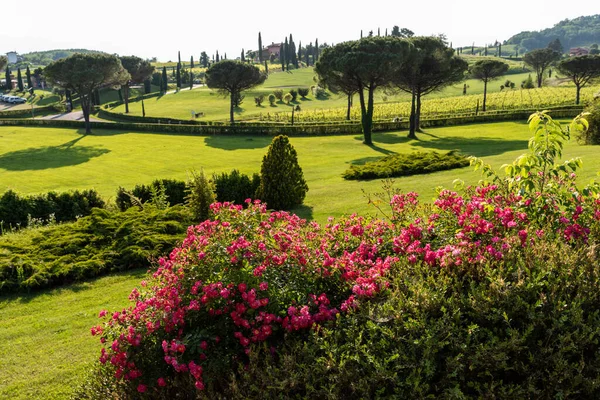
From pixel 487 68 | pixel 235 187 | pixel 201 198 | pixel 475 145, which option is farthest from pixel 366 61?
pixel 487 68

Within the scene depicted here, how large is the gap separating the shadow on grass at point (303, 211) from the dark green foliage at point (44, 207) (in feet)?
25.0

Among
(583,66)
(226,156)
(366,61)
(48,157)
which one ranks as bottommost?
(48,157)

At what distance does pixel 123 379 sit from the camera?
555cm

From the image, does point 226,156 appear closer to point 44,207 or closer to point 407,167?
point 407,167

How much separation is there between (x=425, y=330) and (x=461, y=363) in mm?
456

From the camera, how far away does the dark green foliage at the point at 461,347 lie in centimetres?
435

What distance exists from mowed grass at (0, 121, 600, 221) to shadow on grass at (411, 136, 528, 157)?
0.21ft

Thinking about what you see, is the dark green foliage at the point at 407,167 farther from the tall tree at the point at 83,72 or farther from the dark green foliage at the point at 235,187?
the tall tree at the point at 83,72

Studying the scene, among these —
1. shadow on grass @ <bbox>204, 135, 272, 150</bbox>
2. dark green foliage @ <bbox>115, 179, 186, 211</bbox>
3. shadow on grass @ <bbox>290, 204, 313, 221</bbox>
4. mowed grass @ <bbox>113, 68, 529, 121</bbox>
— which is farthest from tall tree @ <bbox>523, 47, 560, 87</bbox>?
dark green foliage @ <bbox>115, 179, 186, 211</bbox>

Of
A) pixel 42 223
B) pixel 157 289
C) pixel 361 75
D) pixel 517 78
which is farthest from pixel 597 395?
pixel 517 78

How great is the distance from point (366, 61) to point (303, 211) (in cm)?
2537

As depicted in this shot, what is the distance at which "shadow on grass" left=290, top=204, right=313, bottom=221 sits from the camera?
16.1 m

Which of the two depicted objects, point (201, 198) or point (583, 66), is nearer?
point (201, 198)

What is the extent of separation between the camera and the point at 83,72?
53844 millimetres
